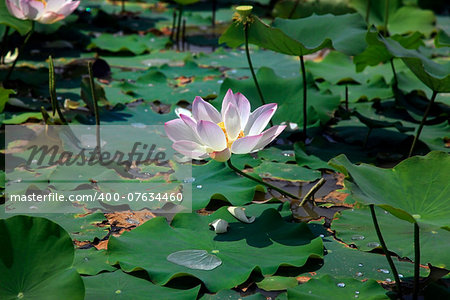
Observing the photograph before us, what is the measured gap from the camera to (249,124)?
5.78ft

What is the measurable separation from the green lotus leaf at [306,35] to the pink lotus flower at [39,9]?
762mm

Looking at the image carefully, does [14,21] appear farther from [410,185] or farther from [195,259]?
[410,185]

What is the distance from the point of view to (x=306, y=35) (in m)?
2.54

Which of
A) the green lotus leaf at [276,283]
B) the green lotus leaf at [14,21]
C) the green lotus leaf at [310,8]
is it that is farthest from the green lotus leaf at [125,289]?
the green lotus leaf at [310,8]

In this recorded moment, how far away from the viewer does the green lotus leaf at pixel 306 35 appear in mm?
2246

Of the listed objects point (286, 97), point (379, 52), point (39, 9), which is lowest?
point (286, 97)

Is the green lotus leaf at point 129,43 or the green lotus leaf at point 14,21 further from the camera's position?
the green lotus leaf at point 129,43

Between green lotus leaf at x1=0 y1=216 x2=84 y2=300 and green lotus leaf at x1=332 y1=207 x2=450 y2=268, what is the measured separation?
2.72 ft

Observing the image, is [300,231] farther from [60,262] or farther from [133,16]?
[133,16]

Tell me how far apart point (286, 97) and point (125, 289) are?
1537mm

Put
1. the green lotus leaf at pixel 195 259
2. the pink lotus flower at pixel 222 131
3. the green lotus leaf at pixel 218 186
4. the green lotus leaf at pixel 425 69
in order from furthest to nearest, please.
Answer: the green lotus leaf at pixel 425 69, the green lotus leaf at pixel 218 186, the pink lotus flower at pixel 222 131, the green lotus leaf at pixel 195 259

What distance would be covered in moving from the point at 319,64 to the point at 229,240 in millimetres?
2106

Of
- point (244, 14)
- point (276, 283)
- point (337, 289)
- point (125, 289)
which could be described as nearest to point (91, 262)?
point (125, 289)

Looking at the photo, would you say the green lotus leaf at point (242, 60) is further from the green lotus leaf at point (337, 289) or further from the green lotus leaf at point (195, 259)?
the green lotus leaf at point (337, 289)
